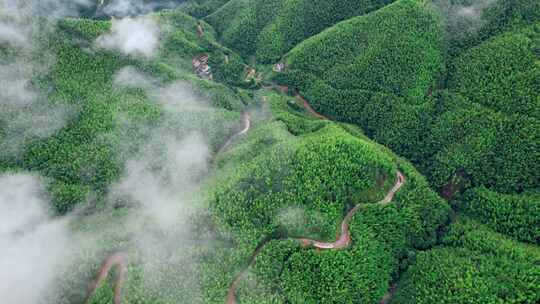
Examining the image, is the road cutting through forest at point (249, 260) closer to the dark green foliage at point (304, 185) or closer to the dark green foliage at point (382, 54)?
the dark green foliage at point (304, 185)

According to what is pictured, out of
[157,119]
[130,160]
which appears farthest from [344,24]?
[130,160]

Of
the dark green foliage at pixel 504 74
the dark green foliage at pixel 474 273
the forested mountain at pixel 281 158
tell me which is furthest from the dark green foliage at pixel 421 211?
the dark green foliage at pixel 504 74

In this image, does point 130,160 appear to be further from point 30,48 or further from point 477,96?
point 477,96

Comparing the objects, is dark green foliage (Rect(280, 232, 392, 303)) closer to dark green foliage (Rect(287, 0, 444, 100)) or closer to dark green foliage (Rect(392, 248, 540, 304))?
dark green foliage (Rect(392, 248, 540, 304))

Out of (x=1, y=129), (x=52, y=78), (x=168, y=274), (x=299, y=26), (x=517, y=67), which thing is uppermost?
(x=517, y=67)

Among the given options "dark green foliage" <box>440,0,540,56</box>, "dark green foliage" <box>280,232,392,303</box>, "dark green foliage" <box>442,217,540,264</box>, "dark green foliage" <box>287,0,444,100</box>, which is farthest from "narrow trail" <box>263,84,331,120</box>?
"dark green foliage" <box>442,217,540,264</box>

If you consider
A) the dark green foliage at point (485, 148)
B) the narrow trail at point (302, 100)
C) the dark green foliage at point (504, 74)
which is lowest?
the narrow trail at point (302, 100)

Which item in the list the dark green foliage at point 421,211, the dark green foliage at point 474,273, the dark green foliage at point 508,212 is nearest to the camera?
the dark green foliage at point 474,273
